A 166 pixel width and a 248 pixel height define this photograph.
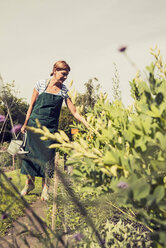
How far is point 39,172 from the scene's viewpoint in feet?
15.4

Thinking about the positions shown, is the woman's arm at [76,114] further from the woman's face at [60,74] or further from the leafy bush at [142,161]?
the leafy bush at [142,161]

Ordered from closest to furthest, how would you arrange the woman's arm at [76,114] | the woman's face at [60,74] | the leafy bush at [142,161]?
the leafy bush at [142,161], the woman's arm at [76,114], the woman's face at [60,74]

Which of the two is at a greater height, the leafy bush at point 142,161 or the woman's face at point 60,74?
the woman's face at point 60,74

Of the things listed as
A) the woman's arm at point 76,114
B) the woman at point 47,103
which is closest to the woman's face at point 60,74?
the woman at point 47,103

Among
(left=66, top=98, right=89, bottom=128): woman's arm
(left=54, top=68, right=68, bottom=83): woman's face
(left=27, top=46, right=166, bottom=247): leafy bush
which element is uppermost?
(left=54, top=68, right=68, bottom=83): woman's face

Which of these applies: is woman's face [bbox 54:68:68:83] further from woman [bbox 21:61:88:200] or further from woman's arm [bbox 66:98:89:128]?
woman's arm [bbox 66:98:89:128]

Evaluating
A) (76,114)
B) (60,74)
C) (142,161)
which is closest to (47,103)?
(60,74)

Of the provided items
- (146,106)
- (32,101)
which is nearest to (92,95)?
(32,101)

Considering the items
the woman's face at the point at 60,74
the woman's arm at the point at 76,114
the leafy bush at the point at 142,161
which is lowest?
the leafy bush at the point at 142,161

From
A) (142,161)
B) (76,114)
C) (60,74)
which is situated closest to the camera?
(142,161)

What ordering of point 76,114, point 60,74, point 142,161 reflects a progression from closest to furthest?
point 142,161
point 76,114
point 60,74

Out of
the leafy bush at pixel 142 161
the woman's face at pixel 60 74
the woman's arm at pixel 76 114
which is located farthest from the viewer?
the woman's face at pixel 60 74

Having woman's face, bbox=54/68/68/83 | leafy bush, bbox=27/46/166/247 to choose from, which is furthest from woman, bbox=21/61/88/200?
leafy bush, bbox=27/46/166/247

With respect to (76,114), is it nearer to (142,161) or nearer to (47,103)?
(47,103)
